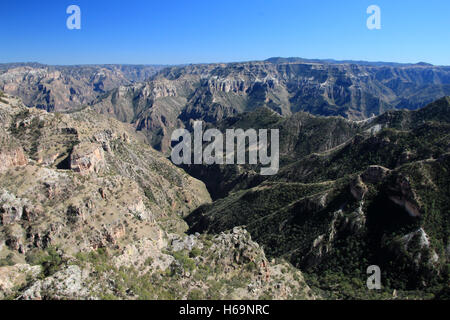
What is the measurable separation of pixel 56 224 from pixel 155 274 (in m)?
32.6

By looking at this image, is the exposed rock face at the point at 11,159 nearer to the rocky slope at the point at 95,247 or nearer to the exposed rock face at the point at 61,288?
the rocky slope at the point at 95,247

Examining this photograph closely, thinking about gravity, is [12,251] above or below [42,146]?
below

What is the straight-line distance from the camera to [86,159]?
106375 mm

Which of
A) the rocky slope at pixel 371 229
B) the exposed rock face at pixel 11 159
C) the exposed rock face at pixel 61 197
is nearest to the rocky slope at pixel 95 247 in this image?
the exposed rock face at pixel 61 197

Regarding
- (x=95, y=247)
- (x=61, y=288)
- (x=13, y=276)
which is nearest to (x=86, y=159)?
(x=95, y=247)

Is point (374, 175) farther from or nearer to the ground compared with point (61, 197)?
farther from the ground

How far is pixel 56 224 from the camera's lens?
69938 mm

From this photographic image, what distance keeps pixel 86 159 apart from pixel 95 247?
1818 inches

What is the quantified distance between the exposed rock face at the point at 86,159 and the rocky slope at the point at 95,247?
0.32 metres

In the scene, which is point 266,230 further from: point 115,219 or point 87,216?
point 87,216

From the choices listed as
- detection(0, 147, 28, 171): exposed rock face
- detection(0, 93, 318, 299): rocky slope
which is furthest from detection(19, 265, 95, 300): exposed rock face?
detection(0, 147, 28, 171): exposed rock face

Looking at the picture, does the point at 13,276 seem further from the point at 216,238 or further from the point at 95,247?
the point at 216,238

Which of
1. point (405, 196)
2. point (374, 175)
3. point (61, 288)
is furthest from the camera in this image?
point (374, 175)
